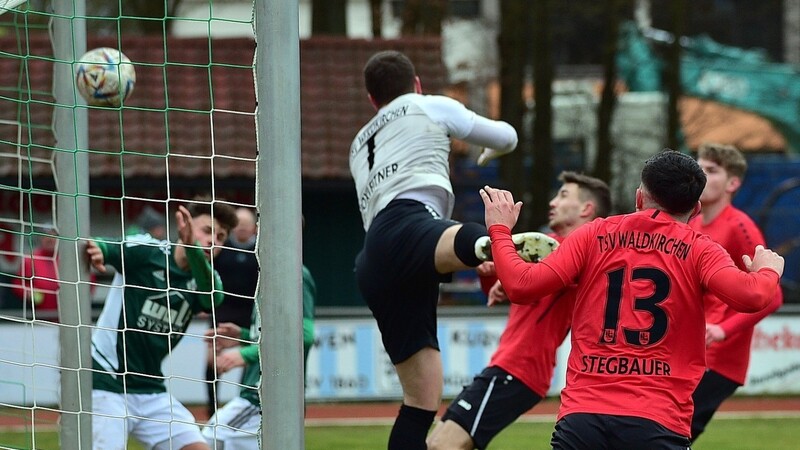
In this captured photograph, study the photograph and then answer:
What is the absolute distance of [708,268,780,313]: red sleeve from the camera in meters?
4.09

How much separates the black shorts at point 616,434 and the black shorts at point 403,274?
1.32m

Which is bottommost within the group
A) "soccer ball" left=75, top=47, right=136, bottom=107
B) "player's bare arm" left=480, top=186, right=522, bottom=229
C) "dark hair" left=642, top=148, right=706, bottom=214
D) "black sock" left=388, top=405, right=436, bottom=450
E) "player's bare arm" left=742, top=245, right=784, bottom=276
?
"black sock" left=388, top=405, right=436, bottom=450

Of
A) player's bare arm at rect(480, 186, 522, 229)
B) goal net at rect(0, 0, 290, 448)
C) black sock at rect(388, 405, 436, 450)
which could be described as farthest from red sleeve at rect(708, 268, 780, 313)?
black sock at rect(388, 405, 436, 450)

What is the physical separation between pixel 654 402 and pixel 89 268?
316cm

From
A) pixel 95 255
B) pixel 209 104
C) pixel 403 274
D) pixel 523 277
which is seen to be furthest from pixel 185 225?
pixel 209 104

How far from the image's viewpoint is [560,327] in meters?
6.05

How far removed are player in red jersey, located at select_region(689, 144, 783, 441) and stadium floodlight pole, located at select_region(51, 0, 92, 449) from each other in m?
3.16

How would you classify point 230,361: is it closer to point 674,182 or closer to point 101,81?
point 101,81

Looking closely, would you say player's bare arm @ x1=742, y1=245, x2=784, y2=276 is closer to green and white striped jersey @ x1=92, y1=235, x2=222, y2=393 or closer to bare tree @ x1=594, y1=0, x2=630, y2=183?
green and white striped jersey @ x1=92, y1=235, x2=222, y2=393

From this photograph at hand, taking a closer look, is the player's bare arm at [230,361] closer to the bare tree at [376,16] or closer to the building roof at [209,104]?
the building roof at [209,104]

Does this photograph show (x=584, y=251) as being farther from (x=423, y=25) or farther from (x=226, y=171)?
(x=423, y=25)

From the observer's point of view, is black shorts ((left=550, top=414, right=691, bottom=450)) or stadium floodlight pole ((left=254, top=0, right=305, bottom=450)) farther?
stadium floodlight pole ((left=254, top=0, right=305, bottom=450))

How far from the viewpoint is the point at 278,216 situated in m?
4.29

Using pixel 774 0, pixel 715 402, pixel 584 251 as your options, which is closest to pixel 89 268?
pixel 584 251
